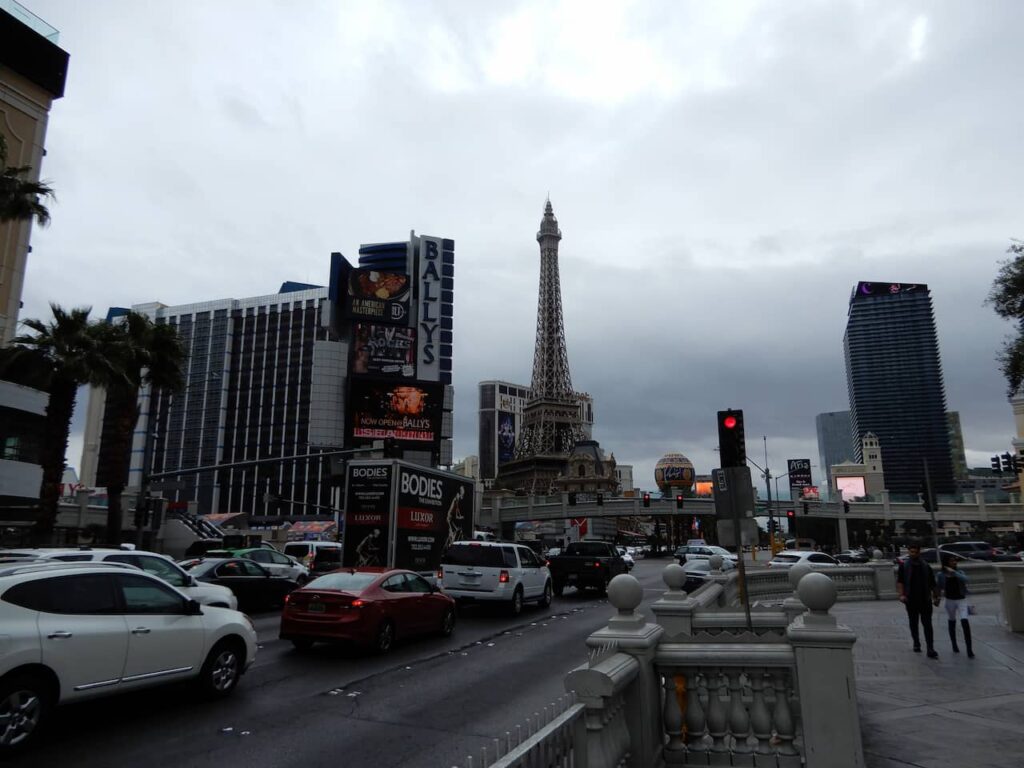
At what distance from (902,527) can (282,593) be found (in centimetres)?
10111

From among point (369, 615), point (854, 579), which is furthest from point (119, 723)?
point (854, 579)

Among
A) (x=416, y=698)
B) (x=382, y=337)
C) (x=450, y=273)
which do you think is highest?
(x=450, y=273)

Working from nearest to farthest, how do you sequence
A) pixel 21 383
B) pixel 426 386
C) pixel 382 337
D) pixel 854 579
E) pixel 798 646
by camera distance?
pixel 798 646, pixel 854 579, pixel 21 383, pixel 426 386, pixel 382 337

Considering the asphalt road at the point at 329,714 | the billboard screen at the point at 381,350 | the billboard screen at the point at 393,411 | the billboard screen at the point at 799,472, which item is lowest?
the asphalt road at the point at 329,714

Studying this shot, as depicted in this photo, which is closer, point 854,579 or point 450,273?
point 854,579

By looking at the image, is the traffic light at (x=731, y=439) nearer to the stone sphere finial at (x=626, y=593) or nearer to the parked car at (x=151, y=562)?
the stone sphere finial at (x=626, y=593)

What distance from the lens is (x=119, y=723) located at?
24.9 ft

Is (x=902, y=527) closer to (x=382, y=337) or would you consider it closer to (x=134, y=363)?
(x=382, y=337)

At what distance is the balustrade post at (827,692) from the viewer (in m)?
5.09

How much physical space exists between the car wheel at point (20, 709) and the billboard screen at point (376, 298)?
61.1 metres

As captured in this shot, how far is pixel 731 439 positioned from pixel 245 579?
14.4 m

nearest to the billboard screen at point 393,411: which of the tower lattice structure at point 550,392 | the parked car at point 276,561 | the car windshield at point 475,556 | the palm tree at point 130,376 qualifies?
the palm tree at point 130,376

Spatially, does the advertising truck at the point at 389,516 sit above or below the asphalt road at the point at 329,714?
above

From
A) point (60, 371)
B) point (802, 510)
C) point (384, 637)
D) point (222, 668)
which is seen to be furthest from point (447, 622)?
point (802, 510)
